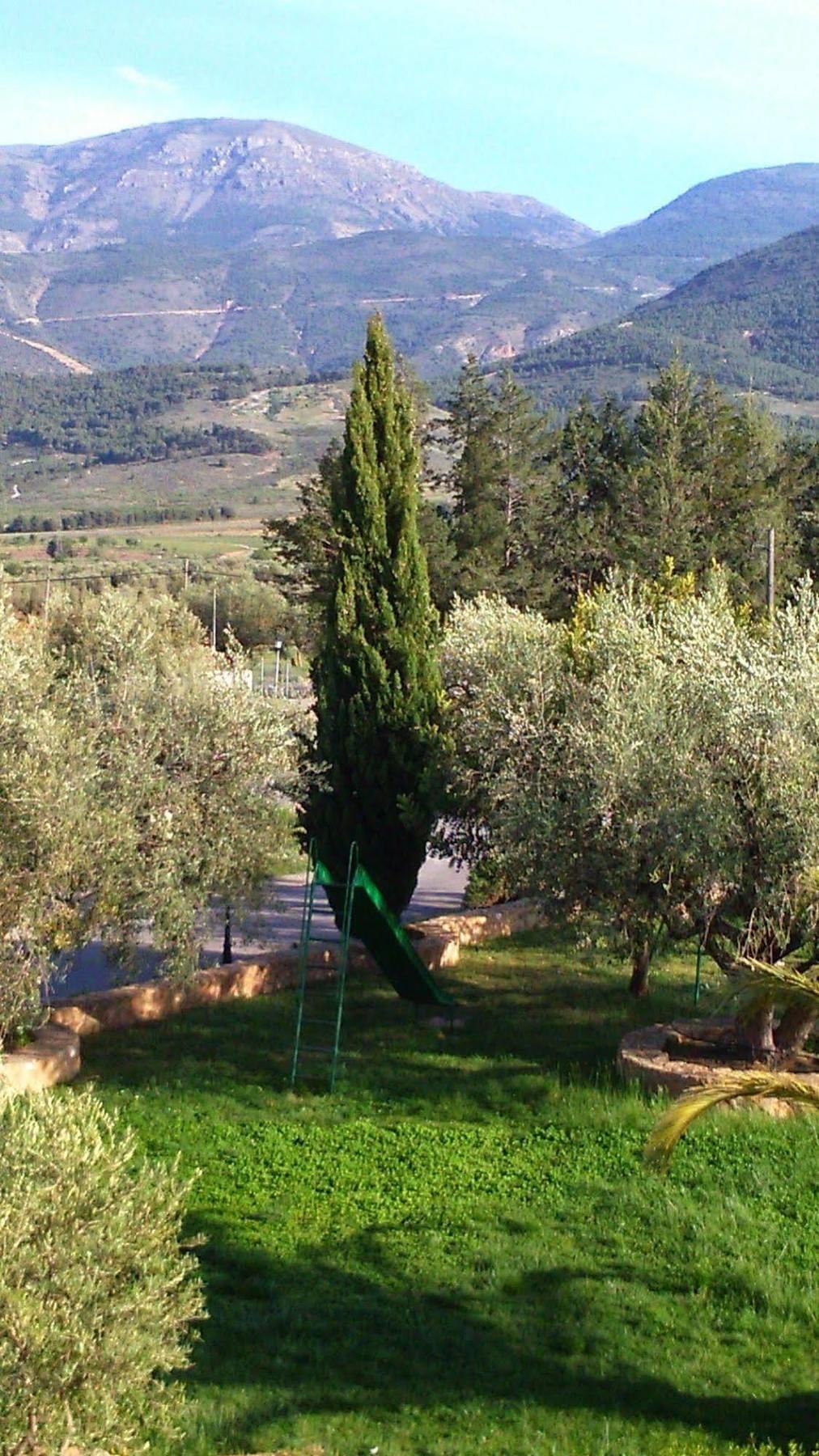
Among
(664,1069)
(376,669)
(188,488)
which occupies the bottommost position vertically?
(664,1069)

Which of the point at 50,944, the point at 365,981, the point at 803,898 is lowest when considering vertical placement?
the point at 365,981

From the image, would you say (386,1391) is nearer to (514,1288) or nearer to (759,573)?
(514,1288)

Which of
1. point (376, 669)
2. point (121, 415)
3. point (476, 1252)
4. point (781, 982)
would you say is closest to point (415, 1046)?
point (376, 669)

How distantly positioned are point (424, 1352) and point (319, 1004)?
820 cm

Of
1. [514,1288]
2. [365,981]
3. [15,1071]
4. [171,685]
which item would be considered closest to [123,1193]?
[514,1288]

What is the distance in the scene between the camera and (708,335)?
176 m

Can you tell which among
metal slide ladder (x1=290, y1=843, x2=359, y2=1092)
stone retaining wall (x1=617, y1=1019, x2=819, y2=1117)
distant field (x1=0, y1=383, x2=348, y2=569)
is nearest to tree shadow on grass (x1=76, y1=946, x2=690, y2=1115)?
metal slide ladder (x1=290, y1=843, x2=359, y2=1092)

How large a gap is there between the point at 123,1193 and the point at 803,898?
7280 millimetres

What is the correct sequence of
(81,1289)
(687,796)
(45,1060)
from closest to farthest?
1. (81,1289)
2. (687,796)
3. (45,1060)

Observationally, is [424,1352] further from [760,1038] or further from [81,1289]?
[760,1038]

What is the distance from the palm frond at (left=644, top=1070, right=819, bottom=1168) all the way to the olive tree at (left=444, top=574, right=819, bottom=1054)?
320cm

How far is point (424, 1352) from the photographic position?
8.11 metres

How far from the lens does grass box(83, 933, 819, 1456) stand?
7484mm

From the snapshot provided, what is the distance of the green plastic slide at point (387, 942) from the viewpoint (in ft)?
43.7
